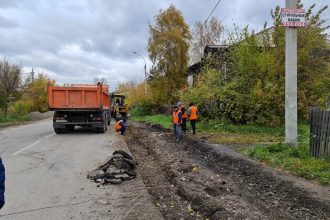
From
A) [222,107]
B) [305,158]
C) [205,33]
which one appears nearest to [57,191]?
[305,158]

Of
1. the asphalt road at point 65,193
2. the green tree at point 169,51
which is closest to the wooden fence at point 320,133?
the asphalt road at point 65,193

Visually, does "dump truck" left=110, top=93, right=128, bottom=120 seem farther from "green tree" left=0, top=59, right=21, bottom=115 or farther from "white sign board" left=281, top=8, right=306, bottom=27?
"white sign board" left=281, top=8, right=306, bottom=27

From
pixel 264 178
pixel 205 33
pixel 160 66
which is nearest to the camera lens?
pixel 264 178

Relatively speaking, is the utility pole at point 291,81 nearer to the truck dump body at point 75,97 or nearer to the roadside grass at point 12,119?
the truck dump body at point 75,97

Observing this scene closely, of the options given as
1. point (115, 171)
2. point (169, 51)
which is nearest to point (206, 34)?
point (169, 51)

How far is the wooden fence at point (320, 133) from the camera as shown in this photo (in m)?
10.2

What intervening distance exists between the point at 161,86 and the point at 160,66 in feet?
6.02

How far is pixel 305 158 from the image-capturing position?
34.7 feet

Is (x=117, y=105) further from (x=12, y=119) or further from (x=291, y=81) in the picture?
(x=291, y=81)

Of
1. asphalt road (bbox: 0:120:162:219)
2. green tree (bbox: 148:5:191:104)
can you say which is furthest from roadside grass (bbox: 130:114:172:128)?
asphalt road (bbox: 0:120:162:219)

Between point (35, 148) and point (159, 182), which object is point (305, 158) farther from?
point (35, 148)

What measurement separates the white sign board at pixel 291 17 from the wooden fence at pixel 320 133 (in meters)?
2.64

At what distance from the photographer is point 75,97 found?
72.0ft

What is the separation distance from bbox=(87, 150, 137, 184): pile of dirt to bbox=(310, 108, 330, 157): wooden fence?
4733 mm
